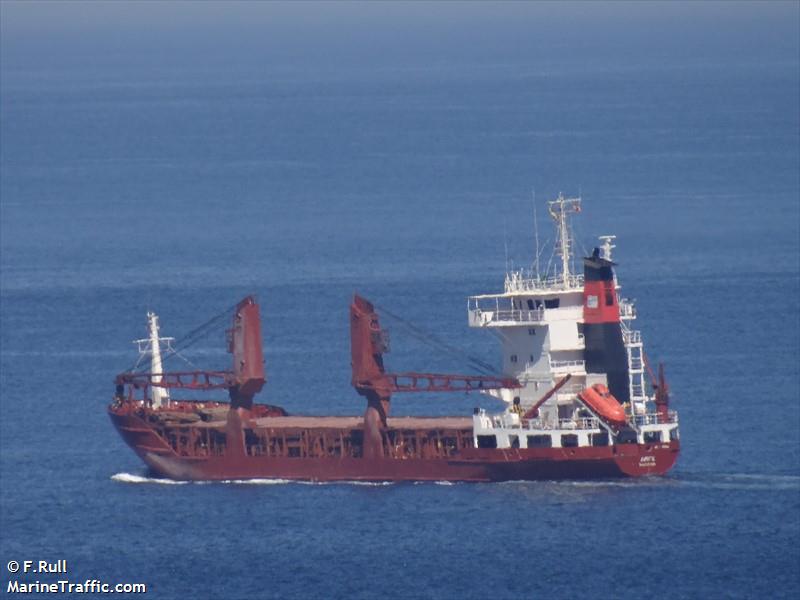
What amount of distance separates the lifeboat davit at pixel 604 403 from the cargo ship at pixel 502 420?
29 mm

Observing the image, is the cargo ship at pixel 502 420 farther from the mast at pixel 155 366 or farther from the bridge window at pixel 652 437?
the mast at pixel 155 366

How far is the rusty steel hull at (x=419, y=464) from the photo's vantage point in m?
85.6

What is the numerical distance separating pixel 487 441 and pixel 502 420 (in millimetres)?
763

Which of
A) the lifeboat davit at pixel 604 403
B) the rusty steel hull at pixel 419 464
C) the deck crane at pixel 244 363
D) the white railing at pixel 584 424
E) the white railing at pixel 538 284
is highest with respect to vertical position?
the white railing at pixel 538 284

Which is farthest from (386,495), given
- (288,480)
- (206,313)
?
(206,313)

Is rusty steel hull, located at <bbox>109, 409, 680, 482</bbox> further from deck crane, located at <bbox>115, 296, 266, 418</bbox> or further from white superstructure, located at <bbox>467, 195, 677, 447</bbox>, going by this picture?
deck crane, located at <bbox>115, 296, 266, 418</bbox>

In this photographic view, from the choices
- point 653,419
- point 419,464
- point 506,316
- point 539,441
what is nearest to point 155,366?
point 419,464

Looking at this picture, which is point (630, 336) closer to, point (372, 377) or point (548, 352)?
point (548, 352)

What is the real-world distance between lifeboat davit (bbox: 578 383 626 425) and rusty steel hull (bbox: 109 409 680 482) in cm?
85

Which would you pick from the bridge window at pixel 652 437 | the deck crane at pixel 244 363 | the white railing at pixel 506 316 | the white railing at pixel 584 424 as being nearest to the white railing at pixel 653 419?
the bridge window at pixel 652 437

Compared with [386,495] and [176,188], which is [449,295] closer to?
[386,495]

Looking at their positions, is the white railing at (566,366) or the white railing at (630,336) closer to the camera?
the white railing at (566,366)

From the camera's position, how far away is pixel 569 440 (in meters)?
86.3

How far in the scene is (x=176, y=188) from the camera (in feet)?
609
